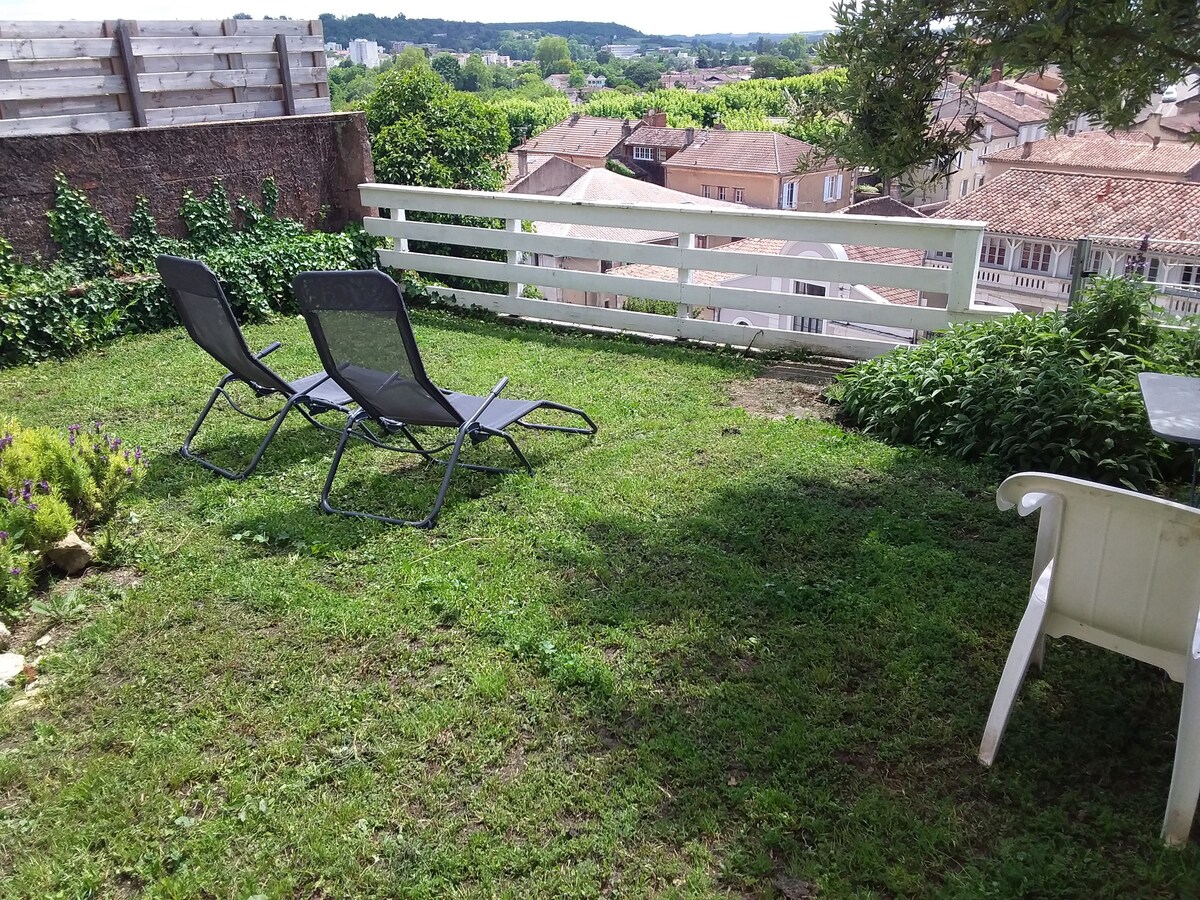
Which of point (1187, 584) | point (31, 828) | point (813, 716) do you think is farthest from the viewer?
point (813, 716)

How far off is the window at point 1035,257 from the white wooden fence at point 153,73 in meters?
35.4

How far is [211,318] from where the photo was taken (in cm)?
507

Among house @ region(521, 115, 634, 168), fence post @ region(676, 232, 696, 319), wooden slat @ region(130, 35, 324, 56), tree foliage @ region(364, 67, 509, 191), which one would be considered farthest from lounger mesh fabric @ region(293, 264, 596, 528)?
house @ region(521, 115, 634, 168)

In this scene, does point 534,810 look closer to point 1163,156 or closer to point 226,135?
point 226,135

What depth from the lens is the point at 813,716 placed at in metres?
3.02

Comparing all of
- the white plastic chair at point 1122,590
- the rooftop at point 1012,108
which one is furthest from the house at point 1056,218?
the rooftop at point 1012,108

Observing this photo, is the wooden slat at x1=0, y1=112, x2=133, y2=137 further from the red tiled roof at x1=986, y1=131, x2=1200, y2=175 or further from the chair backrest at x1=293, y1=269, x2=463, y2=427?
the red tiled roof at x1=986, y1=131, x2=1200, y2=175

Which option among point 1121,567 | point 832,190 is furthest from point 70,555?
point 832,190

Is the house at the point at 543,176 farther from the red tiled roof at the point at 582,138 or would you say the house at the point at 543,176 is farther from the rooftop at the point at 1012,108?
the rooftop at the point at 1012,108

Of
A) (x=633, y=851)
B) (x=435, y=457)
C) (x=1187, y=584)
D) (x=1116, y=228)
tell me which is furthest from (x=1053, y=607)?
(x=1116, y=228)

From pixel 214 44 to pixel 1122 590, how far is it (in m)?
9.72

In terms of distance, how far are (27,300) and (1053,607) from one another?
25.0ft

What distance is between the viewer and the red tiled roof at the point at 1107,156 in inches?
1961

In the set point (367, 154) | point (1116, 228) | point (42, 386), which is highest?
point (367, 154)
